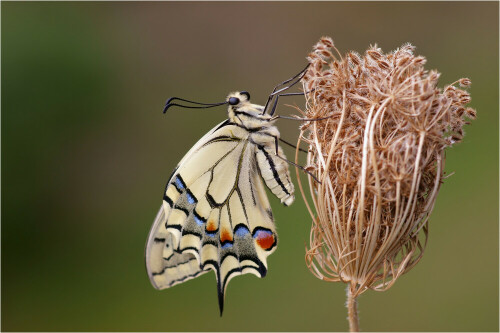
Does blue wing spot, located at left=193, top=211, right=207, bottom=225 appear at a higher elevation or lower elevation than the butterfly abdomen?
lower

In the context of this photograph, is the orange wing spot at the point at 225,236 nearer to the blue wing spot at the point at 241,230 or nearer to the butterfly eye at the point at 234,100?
the blue wing spot at the point at 241,230

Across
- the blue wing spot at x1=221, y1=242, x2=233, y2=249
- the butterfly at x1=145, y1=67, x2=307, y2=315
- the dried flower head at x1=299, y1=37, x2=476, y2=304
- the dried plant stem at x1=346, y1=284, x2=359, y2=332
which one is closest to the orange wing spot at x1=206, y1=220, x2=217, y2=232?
the butterfly at x1=145, y1=67, x2=307, y2=315

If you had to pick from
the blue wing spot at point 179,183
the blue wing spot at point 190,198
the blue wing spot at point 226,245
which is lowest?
the blue wing spot at point 226,245

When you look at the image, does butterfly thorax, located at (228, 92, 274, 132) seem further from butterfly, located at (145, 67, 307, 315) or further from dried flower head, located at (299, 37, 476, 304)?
dried flower head, located at (299, 37, 476, 304)

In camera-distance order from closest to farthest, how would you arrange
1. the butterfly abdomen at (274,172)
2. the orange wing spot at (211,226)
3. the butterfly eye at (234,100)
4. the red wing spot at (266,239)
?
1. the butterfly abdomen at (274,172)
2. the red wing spot at (266,239)
3. the butterfly eye at (234,100)
4. the orange wing spot at (211,226)

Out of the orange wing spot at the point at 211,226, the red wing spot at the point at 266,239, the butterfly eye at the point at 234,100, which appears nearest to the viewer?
the red wing spot at the point at 266,239

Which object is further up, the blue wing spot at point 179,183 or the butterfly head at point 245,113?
the butterfly head at point 245,113

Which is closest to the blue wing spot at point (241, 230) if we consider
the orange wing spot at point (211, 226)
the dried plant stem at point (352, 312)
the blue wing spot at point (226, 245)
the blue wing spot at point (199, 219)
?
the blue wing spot at point (226, 245)
